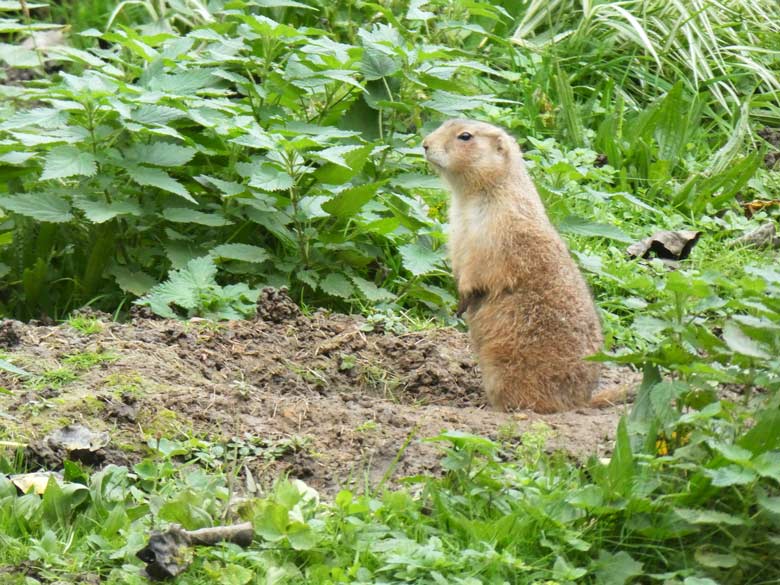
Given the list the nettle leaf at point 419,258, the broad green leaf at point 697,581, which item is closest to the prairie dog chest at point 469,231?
the nettle leaf at point 419,258

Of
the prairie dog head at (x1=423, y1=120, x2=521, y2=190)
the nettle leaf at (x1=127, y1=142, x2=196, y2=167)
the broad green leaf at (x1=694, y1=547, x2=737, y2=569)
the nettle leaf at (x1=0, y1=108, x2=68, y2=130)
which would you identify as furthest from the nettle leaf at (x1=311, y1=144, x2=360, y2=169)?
the broad green leaf at (x1=694, y1=547, x2=737, y2=569)

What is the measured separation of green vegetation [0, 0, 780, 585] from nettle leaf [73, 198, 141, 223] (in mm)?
14

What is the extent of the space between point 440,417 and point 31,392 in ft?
4.57

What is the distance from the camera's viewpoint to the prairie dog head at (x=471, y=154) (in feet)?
17.6

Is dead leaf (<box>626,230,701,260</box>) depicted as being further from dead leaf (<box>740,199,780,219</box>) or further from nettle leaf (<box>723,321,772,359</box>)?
nettle leaf (<box>723,321,772,359</box>)

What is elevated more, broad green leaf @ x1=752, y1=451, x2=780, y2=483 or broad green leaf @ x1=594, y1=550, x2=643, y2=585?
broad green leaf @ x1=752, y1=451, x2=780, y2=483

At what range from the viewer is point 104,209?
5492mm

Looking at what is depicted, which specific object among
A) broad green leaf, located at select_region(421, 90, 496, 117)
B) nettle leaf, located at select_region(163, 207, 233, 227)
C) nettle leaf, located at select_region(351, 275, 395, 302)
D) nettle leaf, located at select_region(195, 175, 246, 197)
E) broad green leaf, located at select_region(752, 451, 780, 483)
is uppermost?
broad green leaf, located at select_region(752, 451, 780, 483)

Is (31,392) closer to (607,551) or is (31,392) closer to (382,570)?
(382,570)

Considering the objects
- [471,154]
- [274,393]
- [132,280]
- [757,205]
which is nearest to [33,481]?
[274,393]

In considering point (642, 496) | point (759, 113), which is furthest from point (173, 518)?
point (759, 113)

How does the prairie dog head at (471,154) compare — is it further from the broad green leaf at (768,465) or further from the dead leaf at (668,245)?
the broad green leaf at (768,465)

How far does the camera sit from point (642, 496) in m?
3.43

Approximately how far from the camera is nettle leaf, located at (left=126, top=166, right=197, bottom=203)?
542 cm
